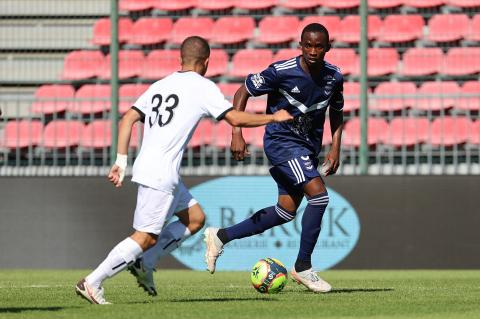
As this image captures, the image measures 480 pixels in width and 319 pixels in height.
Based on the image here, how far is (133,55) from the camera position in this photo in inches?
587

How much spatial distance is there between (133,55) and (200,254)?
3560 millimetres

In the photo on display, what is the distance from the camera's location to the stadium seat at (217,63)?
14.9 metres

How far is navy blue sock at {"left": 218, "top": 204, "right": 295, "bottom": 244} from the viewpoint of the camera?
8539 millimetres

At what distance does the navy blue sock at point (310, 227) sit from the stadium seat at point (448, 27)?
23.1ft

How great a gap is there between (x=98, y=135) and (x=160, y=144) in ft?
20.8

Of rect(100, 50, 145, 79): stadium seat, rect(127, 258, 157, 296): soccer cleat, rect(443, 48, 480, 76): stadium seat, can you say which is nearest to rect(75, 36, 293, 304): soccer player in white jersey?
rect(127, 258, 157, 296): soccer cleat

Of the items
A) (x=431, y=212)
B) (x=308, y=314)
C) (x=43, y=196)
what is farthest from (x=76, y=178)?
(x=308, y=314)

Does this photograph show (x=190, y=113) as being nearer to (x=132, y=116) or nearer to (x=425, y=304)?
(x=132, y=116)

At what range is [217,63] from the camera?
14961 millimetres

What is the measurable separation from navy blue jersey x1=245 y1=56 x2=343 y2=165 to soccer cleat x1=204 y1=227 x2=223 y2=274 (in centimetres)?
72

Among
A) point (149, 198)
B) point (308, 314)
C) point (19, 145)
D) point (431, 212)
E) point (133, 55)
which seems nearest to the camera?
point (308, 314)

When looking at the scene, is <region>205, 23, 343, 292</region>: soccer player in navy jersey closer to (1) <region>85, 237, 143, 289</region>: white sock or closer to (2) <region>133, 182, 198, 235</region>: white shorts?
(2) <region>133, 182, 198, 235</region>: white shorts

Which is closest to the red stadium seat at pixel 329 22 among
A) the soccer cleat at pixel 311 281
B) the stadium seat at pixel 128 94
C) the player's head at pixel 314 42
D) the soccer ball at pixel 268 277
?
the stadium seat at pixel 128 94

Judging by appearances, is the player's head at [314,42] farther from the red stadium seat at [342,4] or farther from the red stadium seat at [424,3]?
the red stadium seat at [424,3]
